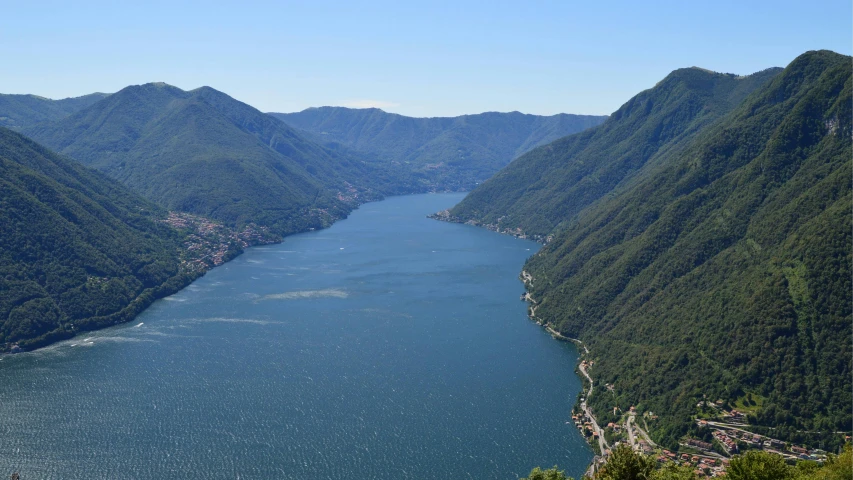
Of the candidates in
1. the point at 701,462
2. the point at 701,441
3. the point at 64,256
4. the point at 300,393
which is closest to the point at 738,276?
the point at 701,441

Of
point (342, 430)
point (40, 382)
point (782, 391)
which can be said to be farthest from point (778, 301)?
point (40, 382)

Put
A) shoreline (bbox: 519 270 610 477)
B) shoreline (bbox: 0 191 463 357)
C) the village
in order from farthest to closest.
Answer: shoreline (bbox: 0 191 463 357) → shoreline (bbox: 519 270 610 477) → the village

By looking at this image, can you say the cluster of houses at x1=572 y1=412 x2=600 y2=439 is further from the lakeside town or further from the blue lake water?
the blue lake water

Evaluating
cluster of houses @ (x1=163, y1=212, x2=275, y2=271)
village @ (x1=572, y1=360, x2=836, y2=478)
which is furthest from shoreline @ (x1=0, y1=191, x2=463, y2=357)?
village @ (x1=572, y1=360, x2=836, y2=478)

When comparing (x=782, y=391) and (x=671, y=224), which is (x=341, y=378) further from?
(x=671, y=224)

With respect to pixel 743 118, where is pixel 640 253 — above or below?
below

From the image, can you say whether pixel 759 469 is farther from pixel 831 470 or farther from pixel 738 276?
pixel 738 276

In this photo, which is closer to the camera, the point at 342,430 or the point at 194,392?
the point at 342,430
